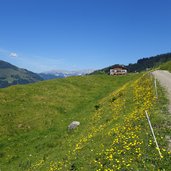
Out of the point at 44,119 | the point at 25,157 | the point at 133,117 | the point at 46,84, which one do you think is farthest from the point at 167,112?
the point at 46,84

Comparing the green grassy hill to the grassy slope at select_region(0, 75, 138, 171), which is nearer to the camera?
the green grassy hill

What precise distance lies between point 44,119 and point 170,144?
96.8 feet

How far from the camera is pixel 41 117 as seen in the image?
44.3 metres

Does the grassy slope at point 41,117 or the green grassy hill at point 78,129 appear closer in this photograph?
the green grassy hill at point 78,129

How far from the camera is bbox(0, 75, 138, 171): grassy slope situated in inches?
1188

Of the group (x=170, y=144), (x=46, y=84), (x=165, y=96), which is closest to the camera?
(x=170, y=144)

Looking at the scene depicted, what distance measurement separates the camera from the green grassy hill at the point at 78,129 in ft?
56.1

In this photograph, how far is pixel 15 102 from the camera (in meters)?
50.1

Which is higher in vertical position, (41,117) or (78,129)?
(78,129)

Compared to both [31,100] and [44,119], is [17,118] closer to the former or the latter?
[44,119]

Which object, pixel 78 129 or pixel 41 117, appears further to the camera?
pixel 41 117

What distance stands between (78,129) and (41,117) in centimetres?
1285

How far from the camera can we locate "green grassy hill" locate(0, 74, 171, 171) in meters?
17.1

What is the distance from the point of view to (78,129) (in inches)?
1305
